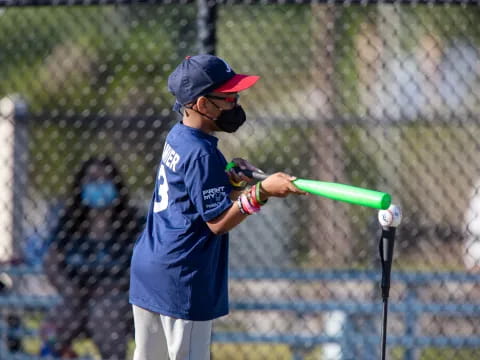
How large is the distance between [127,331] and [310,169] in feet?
8.70

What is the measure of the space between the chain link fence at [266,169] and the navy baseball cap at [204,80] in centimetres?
93

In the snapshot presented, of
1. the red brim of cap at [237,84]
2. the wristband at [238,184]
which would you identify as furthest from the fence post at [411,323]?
the red brim of cap at [237,84]

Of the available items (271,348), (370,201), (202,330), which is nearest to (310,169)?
(271,348)

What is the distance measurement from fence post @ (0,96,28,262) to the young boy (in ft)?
8.57

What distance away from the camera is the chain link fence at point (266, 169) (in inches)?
197

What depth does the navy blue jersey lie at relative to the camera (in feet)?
9.53

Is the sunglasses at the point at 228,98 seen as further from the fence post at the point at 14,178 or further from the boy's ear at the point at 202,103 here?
the fence post at the point at 14,178

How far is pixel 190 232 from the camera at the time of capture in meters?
3.01

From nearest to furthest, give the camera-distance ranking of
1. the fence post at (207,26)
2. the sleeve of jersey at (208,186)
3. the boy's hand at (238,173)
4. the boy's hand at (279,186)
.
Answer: the boy's hand at (279,186) < the sleeve of jersey at (208,186) < the boy's hand at (238,173) < the fence post at (207,26)

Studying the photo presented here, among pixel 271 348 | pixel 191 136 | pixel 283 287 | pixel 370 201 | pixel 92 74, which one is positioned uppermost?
pixel 92 74

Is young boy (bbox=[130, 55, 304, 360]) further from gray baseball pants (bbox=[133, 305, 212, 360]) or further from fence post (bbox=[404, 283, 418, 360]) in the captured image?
fence post (bbox=[404, 283, 418, 360])

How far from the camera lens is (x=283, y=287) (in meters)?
6.67

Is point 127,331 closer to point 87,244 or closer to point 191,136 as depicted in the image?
point 87,244

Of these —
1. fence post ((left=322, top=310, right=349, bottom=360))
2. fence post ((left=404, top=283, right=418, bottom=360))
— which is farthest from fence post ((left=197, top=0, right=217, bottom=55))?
fence post ((left=404, top=283, right=418, bottom=360))
